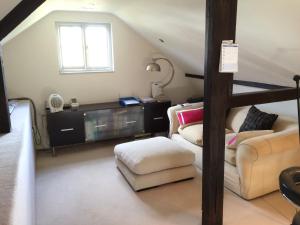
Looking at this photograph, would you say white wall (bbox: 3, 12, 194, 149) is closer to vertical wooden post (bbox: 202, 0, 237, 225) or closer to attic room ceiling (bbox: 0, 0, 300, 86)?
attic room ceiling (bbox: 0, 0, 300, 86)

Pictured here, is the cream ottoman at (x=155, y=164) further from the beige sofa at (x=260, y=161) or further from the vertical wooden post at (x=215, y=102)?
the vertical wooden post at (x=215, y=102)

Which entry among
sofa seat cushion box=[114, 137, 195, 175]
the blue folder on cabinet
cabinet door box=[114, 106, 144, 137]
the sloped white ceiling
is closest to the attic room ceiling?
the sloped white ceiling

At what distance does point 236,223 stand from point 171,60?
314cm

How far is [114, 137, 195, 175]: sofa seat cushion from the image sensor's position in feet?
9.33

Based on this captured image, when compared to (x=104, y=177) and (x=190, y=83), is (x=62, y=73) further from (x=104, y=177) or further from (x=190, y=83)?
(x=190, y=83)

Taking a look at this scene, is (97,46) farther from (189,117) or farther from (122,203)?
(122,203)

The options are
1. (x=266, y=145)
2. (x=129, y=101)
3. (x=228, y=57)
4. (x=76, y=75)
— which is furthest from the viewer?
(x=129, y=101)

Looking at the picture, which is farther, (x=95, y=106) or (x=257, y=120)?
(x=95, y=106)

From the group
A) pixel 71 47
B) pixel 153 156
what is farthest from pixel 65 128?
pixel 153 156

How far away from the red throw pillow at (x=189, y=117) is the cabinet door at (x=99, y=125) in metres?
1.08

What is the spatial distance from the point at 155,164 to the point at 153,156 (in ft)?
0.30

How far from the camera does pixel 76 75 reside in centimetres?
421

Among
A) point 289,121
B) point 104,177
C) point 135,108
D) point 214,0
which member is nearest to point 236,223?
point 289,121

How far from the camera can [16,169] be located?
1.55 meters
